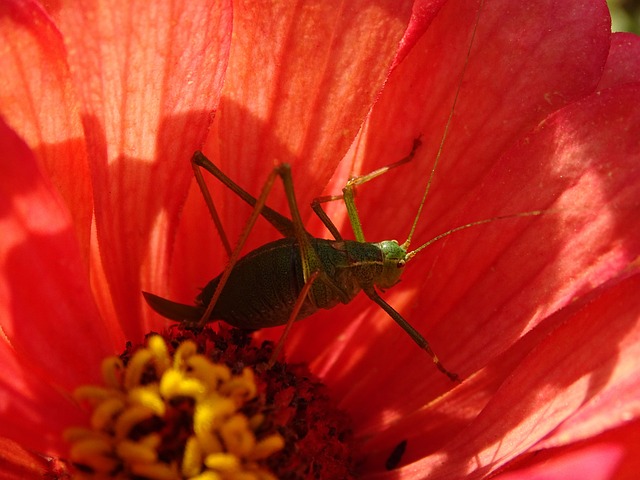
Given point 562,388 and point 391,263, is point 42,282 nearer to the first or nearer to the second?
point 391,263

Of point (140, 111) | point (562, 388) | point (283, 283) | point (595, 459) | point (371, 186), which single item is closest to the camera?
point (595, 459)

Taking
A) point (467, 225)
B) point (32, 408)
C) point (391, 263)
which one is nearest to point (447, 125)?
point (467, 225)

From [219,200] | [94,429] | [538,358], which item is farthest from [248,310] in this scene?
[538,358]

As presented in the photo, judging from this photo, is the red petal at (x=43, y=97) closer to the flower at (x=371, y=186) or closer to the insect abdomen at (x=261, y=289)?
the flower at (x=371, y=186)

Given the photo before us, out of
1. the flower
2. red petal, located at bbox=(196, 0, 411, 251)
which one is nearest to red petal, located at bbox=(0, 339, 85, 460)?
the flower

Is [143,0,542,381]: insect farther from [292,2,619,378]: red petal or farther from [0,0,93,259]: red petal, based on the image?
[0,0,93,259]: red petal

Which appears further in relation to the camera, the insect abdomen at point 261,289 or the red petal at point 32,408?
the insect abdomen at point 261,289

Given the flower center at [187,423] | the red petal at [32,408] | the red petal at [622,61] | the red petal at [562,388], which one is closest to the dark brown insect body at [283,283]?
the flower center at [187,423]

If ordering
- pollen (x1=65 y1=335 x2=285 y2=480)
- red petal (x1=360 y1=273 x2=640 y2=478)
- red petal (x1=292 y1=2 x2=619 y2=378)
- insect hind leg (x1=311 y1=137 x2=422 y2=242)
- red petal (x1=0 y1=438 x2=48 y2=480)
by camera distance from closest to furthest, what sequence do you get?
red petal (x1=360 y1=273 x2=640 y2=478) → pollen (x1=65 y1=335 x2=285 y2=480) → red petal (x1=0 y1=438 x2=48 y2=480) → red petal (x1=292 y1=2 x2=619 y2=378) → insect hind leg (x1=311 y1=137 x2=422 y2=242)
